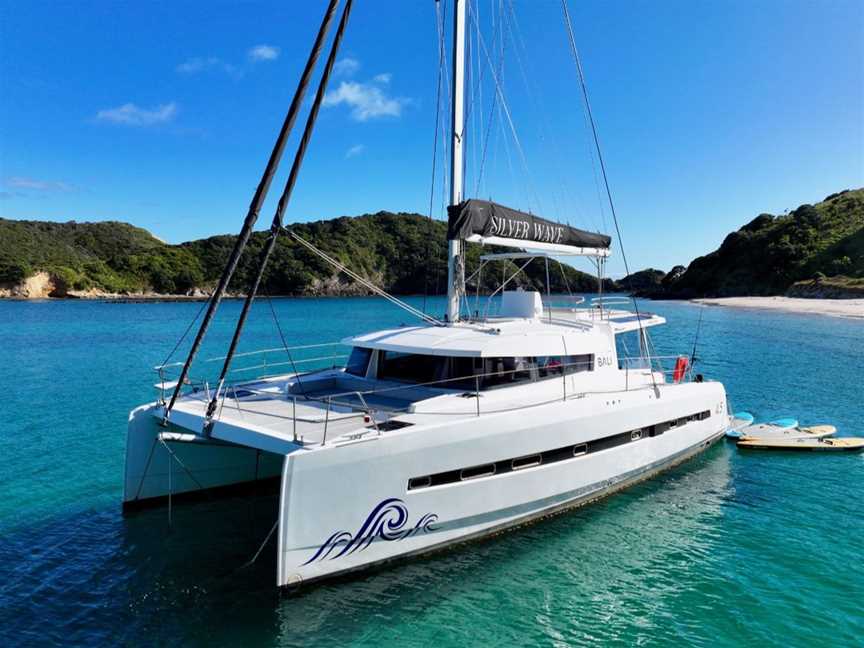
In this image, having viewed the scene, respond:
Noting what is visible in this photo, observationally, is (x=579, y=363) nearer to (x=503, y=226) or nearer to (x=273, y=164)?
(x=503, y=226)

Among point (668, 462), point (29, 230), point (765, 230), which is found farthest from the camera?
point (29, 230)

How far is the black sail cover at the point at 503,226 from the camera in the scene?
10.3 metres

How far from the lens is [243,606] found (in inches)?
266

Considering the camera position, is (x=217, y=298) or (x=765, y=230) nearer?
(x=217, y=298)

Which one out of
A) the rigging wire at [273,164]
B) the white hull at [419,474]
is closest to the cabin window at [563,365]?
the white hull at [419,474]

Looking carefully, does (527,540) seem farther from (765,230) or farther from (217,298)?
(765,230)

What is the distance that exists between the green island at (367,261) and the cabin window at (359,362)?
50868 mm

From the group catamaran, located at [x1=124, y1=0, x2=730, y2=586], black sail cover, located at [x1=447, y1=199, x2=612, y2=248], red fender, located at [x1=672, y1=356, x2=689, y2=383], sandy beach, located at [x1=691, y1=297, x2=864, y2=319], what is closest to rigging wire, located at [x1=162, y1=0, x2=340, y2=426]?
catamaran, located at [x1=124, y1=0, x2=730, y2=586]

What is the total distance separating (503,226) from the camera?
10.9 m

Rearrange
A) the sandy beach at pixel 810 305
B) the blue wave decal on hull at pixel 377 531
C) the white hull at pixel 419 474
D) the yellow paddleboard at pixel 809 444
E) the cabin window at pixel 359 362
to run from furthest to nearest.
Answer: the sandy beach at pixel 810 305
the yellow paddleboard at pixel 809 444
the cabin window at pixel 359 362
the blue wave decal on hull at pixel 377 531
the white hull at pixel 419 474

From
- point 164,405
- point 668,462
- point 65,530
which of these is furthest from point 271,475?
point 668,462

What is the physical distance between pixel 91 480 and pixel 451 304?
8.25 m

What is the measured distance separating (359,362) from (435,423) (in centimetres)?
354

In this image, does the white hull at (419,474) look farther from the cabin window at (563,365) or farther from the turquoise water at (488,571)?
the cabin window at (563,365)
